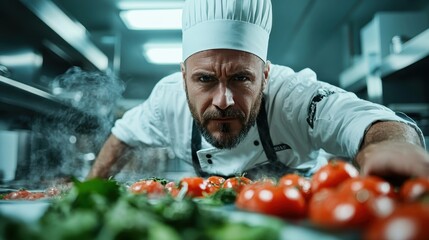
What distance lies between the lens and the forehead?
150 cm

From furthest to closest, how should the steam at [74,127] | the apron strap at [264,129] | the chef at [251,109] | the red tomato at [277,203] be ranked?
1. the steam at [74,127]
2. the apron strap at [264,129]
3. the chef at [251,109]
4. the red tomato at [277,203]

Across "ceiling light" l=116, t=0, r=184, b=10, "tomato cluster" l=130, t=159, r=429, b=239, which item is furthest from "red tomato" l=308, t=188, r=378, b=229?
"ceiling light" l=116, t=0, r=184, b=10

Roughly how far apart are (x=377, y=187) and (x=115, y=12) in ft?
12.3

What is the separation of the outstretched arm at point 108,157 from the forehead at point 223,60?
2.72 ft

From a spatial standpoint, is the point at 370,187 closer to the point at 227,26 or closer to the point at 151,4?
the point at 227,26

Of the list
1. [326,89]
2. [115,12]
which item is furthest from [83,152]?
Result: [326,89]

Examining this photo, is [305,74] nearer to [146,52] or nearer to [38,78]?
[38,78]

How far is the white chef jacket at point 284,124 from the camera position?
4.52 ft

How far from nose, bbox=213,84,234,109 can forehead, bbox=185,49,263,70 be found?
88 millimetres

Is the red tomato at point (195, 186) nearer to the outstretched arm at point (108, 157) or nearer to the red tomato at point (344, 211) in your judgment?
the red tomato at point (344, 211)

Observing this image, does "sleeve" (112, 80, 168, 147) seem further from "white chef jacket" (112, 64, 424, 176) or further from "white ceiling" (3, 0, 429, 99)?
"white ceiling" (3, 0, 429, 99)

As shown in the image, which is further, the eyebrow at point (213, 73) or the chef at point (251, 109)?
the eyebrow at point (213, 73)

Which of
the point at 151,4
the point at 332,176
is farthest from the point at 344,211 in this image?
the point at 151,4

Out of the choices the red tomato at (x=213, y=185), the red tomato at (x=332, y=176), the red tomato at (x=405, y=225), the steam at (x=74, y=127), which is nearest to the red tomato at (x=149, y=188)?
the red tomato at (x=213, y=185)
